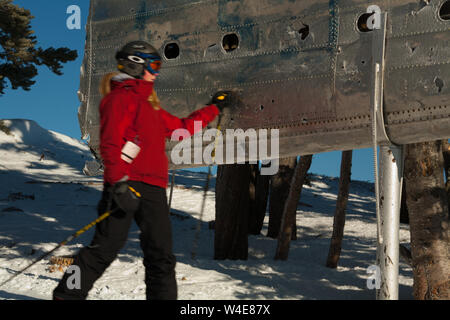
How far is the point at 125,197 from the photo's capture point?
3469 mm

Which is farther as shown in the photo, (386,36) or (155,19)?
(155,19)

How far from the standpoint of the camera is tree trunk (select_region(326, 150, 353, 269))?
10409 millimetres

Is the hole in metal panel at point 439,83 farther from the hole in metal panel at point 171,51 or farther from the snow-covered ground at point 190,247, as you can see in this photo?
the snow-covered ground at point 190,247

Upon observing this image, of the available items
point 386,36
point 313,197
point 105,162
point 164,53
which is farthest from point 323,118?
point 313,197

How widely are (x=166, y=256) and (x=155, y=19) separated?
10.8 ft

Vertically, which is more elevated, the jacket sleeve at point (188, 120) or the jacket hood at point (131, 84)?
the jacket hood at point (131, 84)

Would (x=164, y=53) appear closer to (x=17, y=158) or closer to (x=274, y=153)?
(x=274, y=153)

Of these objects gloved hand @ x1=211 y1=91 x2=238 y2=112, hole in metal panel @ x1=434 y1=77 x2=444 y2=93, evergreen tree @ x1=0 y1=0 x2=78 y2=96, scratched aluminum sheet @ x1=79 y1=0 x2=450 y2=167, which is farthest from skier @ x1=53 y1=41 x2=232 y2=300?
→ evergreen tree @ x1=0 y1=0 x2=78 y2=96

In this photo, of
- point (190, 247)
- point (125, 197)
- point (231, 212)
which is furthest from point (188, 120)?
point (190, 247)

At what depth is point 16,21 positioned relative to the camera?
1533 cm

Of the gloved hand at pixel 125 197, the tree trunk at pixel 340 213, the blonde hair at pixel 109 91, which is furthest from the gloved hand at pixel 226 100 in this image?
the tree trunk at pixel 340 213

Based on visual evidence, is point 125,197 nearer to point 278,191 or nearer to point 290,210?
point 290,210

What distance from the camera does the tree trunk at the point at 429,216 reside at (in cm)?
671

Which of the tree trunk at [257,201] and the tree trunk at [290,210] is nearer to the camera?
the tree trunk at [290,210]
